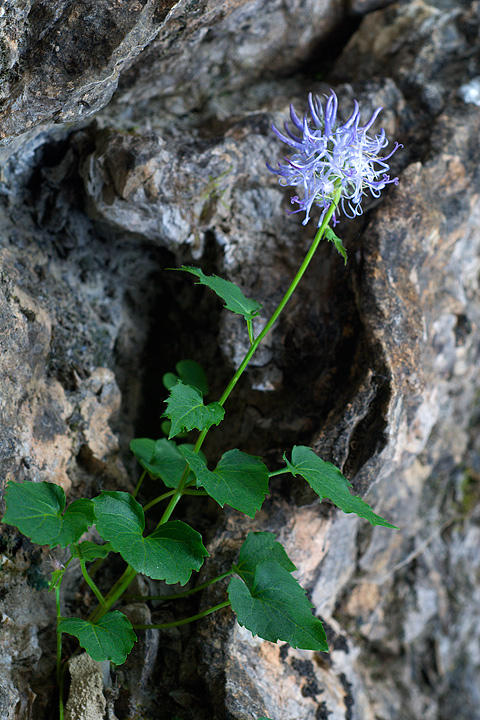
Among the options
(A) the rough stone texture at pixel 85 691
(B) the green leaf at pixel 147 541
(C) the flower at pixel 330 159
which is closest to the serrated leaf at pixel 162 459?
(B) the green leaf at pixel 147 541

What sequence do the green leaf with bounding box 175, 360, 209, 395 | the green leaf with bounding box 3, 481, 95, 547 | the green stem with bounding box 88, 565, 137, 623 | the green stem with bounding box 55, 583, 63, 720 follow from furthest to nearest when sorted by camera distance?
the green leaf with bounding box 175, 360, 209, 395 → the green stem with bounding box 88, 565, 137, 623 → the green stem with bounding box 55, 583, 63, 720 → the green leaf with bounding box 3, 481, 95, 547

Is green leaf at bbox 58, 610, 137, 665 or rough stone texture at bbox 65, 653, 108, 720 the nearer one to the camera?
green leaf at bbox 58, 610, 137, 665

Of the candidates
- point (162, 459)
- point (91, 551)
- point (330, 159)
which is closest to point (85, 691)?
point (91, 551)

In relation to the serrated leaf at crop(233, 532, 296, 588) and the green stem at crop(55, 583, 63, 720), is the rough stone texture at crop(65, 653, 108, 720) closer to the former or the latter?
the green stem at crop(55, 583, 63, 720)

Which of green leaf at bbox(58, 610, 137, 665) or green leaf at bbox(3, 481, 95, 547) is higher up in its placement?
green leaf at bbox(3, 481, 95, 547)

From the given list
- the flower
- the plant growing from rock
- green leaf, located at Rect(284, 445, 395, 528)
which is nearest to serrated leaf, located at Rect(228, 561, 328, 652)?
the plant growing from rock

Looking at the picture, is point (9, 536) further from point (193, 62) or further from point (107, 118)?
point (193, 62)

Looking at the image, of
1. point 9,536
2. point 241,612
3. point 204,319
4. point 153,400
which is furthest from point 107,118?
point 241,612

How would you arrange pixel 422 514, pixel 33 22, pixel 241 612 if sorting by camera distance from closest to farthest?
pixel 241 612 < pixel 33 22 < pixel 422 514
